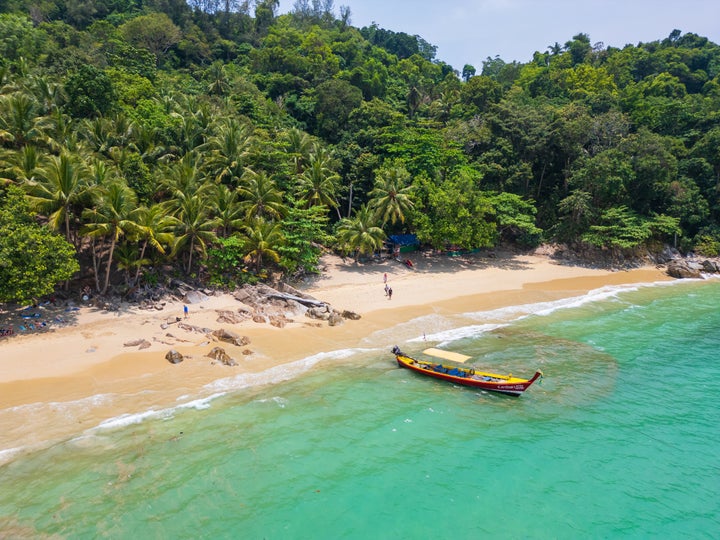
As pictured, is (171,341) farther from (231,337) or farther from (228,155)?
(228,155)

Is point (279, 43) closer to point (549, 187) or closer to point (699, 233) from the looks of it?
point (549, 187)

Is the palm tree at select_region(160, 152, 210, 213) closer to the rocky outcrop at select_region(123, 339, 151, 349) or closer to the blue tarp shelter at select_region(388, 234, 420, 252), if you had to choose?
the rocky outcrop at select_region(123, 339, 151, 349)

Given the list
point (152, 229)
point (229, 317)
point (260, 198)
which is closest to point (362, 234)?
point (260, 198)

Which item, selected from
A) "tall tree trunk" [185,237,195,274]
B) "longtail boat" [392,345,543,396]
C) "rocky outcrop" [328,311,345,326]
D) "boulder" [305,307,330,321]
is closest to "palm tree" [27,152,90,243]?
"tall tree trunk" [185,237,195,274]

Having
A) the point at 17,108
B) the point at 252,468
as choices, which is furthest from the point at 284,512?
the point at 17,108

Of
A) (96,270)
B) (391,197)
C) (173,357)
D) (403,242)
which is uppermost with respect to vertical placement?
(391,197)

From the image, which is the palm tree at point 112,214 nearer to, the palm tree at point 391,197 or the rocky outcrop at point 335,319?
the rocky outcrop at point 335,319

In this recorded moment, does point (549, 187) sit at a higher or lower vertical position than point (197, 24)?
lower
